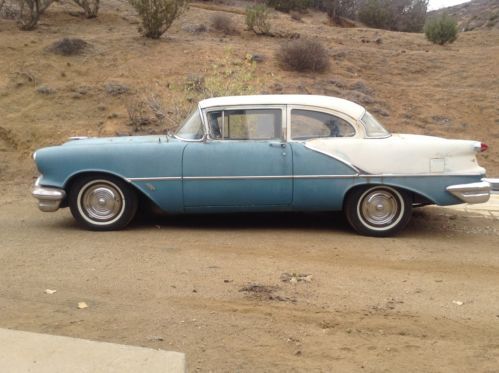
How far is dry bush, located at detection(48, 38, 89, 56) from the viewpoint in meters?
15.7

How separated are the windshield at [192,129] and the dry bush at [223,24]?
11660 millimetres

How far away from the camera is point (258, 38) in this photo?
18.8 m

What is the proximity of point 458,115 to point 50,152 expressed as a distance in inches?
391

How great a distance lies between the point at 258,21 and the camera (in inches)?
751

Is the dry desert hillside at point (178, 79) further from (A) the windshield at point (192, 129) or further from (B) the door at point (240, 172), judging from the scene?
(B) the door at point (240, 172)

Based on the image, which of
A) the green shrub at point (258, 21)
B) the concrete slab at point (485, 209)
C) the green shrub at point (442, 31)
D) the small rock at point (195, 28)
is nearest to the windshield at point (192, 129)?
the concrete slab at point (485, 209)

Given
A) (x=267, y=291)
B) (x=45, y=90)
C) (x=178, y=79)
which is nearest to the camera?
(x=267, y=291)

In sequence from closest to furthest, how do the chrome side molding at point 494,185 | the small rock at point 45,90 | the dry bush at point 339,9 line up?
the chrome side molding at point 494,185
the small rock at point 45,90
the dry bush at point 339,9

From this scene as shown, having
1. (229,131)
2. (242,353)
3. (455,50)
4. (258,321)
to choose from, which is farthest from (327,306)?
(455,50)

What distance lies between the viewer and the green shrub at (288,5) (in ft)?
92.3

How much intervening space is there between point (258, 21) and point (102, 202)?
12.8m

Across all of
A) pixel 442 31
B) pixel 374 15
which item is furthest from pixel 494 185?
pixel 374 15

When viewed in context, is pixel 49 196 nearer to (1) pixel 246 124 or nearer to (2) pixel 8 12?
(1) pixel 246 124

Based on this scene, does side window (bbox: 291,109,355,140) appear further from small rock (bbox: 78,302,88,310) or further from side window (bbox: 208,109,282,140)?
small rock (bbox: 78,302,88,310)
